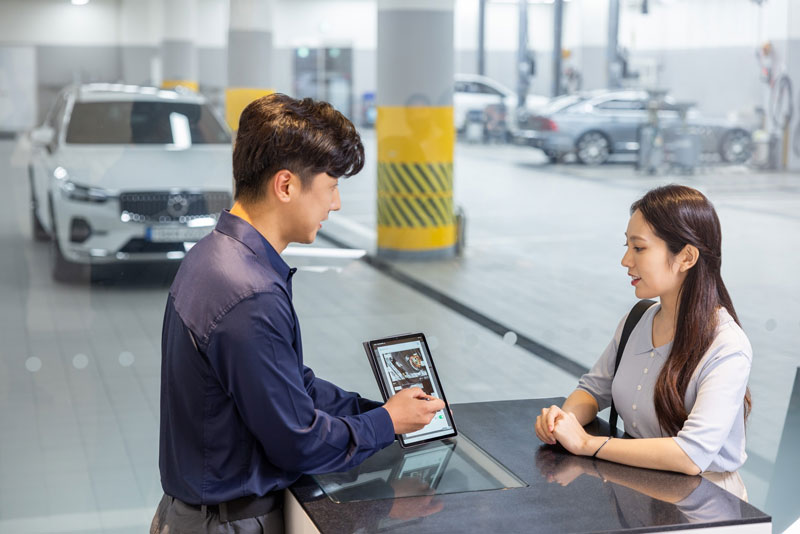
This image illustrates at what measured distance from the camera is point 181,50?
396 centimetres

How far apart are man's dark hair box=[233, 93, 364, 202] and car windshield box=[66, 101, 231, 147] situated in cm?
223

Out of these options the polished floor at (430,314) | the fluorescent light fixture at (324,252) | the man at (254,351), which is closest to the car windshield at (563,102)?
the polished floor at (430,314)

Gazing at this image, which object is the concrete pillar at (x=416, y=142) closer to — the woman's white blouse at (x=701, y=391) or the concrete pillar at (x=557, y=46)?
the concrete pillar at (x=557, y=46)

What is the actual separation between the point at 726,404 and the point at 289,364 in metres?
0.91

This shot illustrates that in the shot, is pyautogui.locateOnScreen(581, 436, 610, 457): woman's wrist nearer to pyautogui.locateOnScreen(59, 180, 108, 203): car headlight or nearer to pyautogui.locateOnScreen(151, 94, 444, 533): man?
pyautogui.locateOnScreen(151, 94, 444, 533): man

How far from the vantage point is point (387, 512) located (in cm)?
173

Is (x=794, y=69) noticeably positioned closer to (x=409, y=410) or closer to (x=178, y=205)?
(x=178, y=205)

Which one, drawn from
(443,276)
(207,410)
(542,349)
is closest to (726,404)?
(207,410)

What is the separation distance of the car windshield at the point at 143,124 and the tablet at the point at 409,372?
2.10 m

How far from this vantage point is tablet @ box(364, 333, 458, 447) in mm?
2006

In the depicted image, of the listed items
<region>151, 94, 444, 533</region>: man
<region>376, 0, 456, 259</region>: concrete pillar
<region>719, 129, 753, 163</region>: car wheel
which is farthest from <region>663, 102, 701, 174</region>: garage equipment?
<region>151, 94, 444, 533</region>: man

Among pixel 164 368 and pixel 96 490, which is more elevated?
pixel 164 368

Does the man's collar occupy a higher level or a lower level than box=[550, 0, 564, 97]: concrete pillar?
lower

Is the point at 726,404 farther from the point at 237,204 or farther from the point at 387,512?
the point at 237,204
